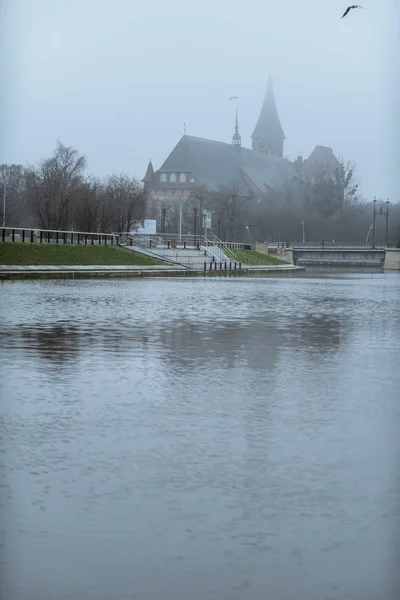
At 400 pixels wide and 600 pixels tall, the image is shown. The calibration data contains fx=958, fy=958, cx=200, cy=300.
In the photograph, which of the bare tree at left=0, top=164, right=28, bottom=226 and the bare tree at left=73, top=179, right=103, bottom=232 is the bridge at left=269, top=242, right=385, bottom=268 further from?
the bare tree at left=0, top=164, right=28, bottom=226

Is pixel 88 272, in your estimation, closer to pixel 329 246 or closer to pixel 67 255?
pixel 67 255

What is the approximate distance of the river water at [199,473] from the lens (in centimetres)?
435

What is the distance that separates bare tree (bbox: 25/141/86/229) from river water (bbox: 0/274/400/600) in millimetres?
75368

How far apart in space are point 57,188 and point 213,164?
321ft

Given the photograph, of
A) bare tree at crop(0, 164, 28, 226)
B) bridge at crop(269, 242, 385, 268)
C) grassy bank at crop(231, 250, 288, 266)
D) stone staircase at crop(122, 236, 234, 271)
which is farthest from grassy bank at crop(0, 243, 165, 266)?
bridge at crop(269, 242, 385, 268)

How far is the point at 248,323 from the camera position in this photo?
1995 cm

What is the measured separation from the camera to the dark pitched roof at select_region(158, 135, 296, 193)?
602ft

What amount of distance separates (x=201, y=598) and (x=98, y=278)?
1819 inches

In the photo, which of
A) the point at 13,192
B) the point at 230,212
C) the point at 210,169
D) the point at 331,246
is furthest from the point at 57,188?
the point at 210,169

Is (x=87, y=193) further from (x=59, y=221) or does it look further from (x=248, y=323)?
(x=248, y=323)

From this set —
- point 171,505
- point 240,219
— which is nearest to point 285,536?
point 171,505

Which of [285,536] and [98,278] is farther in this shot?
[98,278]

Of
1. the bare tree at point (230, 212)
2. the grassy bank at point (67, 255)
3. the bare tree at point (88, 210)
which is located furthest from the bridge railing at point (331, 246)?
the grassy bank at point (67, 255)

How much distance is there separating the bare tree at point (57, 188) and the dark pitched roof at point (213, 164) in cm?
8688
